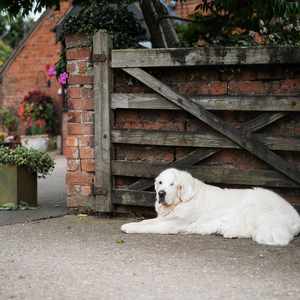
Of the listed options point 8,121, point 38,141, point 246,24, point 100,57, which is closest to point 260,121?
point 100,57

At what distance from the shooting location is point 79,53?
7.07 meters

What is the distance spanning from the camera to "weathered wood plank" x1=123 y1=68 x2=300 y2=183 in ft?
20.4

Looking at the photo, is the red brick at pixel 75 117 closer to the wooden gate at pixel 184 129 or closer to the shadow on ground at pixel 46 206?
the wooden gate at pixel 184 129

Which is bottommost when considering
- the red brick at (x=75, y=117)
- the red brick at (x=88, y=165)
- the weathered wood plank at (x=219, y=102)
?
the red brick at (x=88, y=165)

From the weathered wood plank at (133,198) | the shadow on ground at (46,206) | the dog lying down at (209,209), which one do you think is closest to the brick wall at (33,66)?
the shadow on ground at (46,206)

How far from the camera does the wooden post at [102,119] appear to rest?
6.84m

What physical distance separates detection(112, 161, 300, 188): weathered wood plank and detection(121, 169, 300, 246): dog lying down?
266mm

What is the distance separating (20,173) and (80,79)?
61.5 inches

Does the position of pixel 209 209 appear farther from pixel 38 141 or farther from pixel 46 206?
pixel 38 141

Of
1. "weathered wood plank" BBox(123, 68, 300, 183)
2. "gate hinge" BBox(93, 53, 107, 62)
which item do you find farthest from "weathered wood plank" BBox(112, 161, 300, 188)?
"gate hinge" BBox(93, 53, 107, 62)

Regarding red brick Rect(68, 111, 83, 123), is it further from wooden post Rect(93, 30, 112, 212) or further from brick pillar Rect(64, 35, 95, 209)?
wooden post Rect(93, 30, 112, 212)

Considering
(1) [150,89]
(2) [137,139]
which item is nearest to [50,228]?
(2) [137,139]

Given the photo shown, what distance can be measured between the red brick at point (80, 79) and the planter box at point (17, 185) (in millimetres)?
1438

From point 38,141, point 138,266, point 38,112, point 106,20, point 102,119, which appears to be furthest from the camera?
point 38,112
